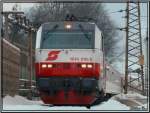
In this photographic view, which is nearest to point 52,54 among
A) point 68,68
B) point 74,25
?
point 68,68

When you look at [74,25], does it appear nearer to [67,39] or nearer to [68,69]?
[67,39]

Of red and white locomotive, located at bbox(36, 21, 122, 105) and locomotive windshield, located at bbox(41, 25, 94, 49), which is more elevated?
locomotive windshield, located at bbox(41, 25, 94, 49)

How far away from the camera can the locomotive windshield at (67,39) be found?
19484 millimetres

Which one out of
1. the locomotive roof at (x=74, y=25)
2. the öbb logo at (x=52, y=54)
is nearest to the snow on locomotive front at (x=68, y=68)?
the öbb logo at (x=52, y=54)

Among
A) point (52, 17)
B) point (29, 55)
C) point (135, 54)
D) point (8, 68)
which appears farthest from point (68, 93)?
point (52, 17)

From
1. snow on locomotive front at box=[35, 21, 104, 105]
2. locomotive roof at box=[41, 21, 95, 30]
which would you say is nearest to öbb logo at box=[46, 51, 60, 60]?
snow on locomotive front at box=[35, 21, 104, 105]

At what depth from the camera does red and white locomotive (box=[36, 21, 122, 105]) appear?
19250mm

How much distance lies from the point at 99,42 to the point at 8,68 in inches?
221

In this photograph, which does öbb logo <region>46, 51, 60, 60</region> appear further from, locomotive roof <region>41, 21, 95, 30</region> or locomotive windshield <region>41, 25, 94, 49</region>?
locomotive roof <region>41, 21, 95, 30</region>

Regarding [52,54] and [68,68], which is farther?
[68,68]

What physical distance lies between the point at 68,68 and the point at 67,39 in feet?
3.59

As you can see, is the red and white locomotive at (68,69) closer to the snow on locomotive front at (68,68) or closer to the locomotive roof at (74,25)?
the snow on locomotive front at (68,68)

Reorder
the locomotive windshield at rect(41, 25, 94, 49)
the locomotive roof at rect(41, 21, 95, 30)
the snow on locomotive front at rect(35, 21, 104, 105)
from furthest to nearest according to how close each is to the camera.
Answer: the locomotive roof at rect(41, 21, 95, 30)
the locomotive windshield at rect(41, 25, 94, 49)
the snow on locomotive front at rect(35, 21, 104, 105)

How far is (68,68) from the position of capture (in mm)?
19406
